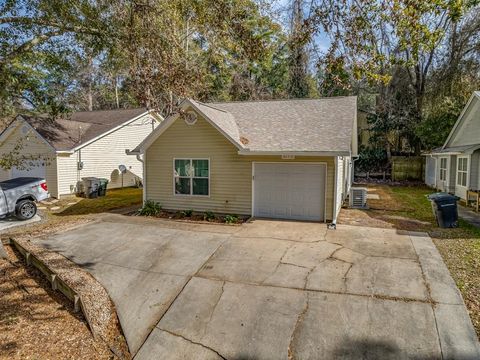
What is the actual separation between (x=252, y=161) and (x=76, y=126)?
44.7 feet

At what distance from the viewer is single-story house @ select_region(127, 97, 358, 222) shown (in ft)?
33.4

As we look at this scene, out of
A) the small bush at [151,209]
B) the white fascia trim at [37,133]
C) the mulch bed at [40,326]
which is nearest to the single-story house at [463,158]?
the small bush at [151,209]

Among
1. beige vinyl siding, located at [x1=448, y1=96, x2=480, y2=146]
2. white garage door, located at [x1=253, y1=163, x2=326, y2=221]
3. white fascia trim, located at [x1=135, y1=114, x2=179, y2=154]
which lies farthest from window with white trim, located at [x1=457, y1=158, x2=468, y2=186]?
white fascia trim, located at [x1=135, y1=114, x2=179, y2=154]

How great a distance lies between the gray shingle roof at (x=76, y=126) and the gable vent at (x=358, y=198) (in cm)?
1343

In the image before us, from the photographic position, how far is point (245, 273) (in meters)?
6.37

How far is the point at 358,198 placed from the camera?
12.9 m

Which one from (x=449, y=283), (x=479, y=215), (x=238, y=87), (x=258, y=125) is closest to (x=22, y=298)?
(x=449, y=283)

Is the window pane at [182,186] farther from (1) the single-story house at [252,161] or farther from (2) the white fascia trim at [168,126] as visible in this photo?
(2) the white fascia trim at [168,126]

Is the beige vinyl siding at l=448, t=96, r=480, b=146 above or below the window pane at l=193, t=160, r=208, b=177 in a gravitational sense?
above

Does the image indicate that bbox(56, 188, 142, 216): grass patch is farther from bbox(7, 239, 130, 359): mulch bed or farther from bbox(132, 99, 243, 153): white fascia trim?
bbox(7, 239, 130, 359): mulch bed

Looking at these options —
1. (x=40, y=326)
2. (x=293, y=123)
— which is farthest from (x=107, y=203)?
(x=40, y=326)

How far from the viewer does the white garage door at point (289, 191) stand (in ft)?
33.7

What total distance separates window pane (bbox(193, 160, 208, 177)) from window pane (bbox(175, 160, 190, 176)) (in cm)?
34

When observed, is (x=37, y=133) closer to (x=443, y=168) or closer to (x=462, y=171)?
(x=462, y=171)
